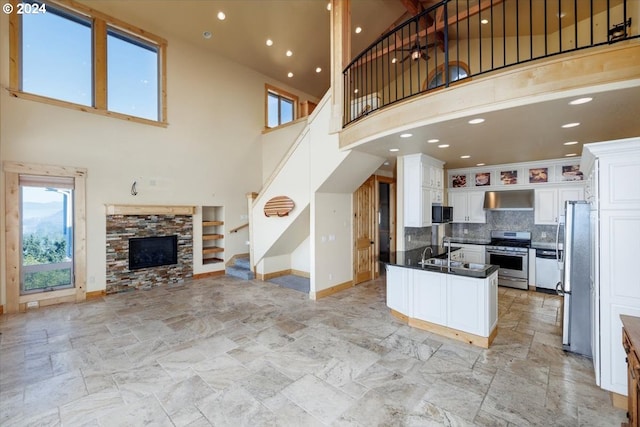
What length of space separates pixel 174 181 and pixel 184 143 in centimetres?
96

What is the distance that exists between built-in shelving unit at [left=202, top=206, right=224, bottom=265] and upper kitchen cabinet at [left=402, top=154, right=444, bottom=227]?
4816mm

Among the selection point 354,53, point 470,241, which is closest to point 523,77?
point 470,241

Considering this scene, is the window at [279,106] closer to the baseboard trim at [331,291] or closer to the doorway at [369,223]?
the doorway at [369,223]

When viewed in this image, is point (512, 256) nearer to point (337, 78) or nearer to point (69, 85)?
point (337, 78)

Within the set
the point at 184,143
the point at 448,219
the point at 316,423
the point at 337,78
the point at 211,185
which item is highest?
the point at 337,78

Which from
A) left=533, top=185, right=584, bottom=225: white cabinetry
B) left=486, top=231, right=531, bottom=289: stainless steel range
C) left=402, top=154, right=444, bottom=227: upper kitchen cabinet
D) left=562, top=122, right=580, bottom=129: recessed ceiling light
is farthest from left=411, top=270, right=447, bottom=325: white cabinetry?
left=533, top=185, right=584, bottom=225: white cabinetry

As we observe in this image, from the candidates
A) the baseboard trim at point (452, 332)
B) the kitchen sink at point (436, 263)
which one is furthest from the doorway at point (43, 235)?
the kitchen sink at point (436, 263)

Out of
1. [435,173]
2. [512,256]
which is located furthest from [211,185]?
[512,256]

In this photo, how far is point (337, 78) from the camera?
192 inches

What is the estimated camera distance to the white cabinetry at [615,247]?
8.16ft

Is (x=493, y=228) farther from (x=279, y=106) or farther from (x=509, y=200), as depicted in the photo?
(x=279, y=106)

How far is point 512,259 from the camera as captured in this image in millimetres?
6117

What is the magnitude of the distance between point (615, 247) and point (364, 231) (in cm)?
463

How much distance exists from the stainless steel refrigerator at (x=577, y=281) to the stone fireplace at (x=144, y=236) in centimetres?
709
